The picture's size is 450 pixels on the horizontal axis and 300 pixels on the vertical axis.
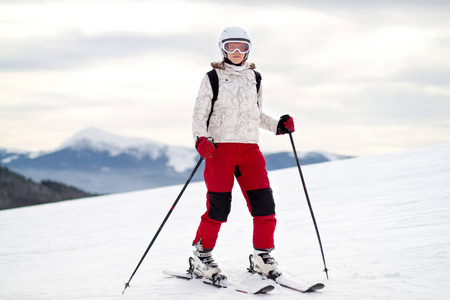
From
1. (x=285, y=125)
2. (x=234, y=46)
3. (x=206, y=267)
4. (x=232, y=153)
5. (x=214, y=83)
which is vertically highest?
(x=234, y=46)

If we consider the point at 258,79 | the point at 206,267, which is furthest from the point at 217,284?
the point at 258,79

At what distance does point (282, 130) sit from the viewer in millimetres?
4000

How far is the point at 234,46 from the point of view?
381cm

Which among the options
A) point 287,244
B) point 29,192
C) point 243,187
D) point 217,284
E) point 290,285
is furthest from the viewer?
point 29,192

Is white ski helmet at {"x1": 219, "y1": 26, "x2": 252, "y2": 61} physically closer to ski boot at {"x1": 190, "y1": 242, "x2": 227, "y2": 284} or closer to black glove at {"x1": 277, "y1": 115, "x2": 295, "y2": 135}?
black glove at {"x1": 277, "y1": 115, "x2": 295, "y2": 135}

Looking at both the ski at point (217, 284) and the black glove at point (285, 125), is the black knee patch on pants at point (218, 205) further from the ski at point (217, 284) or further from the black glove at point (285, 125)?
the black glove at point (285, 125)

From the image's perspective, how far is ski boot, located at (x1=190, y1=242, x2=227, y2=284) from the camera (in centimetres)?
362

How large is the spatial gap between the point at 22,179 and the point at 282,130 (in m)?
86.8

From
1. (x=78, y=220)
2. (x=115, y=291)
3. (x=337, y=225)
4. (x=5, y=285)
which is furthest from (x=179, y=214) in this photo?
(x=115, y=291)

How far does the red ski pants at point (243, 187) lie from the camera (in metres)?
3.65

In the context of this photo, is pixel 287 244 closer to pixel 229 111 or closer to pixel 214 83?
pixel 229 111

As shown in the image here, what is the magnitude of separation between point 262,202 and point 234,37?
1449 millimetres

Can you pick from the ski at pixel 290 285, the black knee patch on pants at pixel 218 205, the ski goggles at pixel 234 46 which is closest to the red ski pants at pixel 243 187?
the black knee patch on pants at pixel 218 205

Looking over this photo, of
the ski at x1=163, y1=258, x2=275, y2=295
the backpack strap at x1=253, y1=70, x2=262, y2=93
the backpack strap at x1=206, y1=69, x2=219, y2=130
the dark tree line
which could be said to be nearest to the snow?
the ski at x1=163, y1=258, x2=275, y2=295
